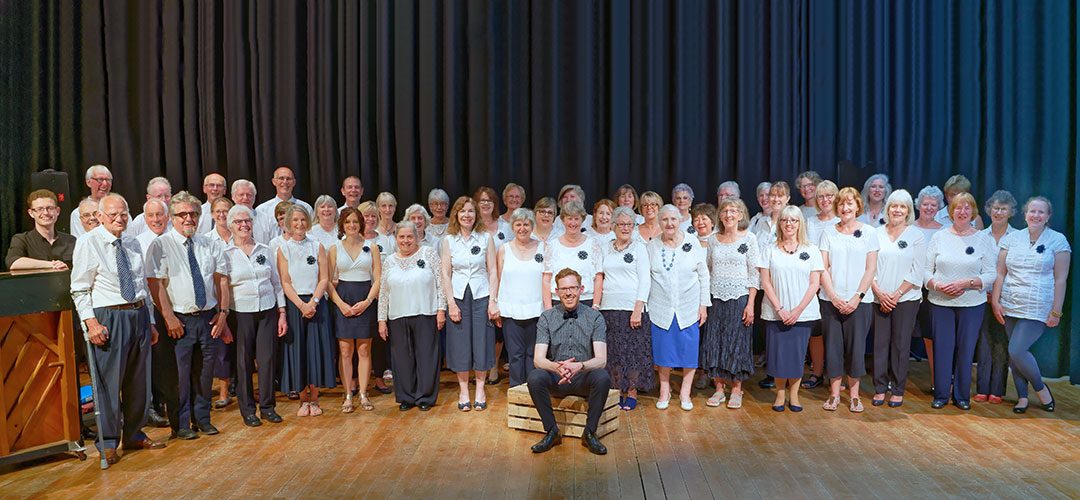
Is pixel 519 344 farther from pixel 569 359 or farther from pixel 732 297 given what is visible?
pixel 732 297

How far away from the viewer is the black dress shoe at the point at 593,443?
4.66 m

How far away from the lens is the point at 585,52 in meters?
7.59

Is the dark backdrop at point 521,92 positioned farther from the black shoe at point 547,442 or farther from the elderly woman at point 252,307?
the black shoe at point 547,442

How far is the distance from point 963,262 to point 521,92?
3.88 meters

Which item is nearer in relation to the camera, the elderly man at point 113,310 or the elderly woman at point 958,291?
the elderly man at point 113,310

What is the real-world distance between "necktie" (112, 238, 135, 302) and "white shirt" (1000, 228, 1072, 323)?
517cm

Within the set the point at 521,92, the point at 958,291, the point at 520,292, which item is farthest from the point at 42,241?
the point at 958,291

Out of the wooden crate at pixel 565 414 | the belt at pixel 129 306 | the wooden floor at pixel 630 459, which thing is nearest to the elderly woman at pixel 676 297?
the wooden floor at pixel 630 459

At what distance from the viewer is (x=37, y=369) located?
174 inches

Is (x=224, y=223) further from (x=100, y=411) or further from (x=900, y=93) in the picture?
(x=900, y=93)

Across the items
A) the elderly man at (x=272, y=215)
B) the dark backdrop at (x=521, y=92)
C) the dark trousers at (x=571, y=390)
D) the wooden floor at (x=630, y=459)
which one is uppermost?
the dark backdrop at (x=521, y=92)

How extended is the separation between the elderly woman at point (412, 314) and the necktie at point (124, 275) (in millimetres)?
1550

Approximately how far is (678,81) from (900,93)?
185 cm

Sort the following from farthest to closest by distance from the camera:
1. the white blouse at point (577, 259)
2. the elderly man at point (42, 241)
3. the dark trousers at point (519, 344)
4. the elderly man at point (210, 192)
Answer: the elderly man at point (210, 192) < the dark trousers at point (519, 344) < the white blouse at point (577, 259) < the elderly man at point (42, 241)
